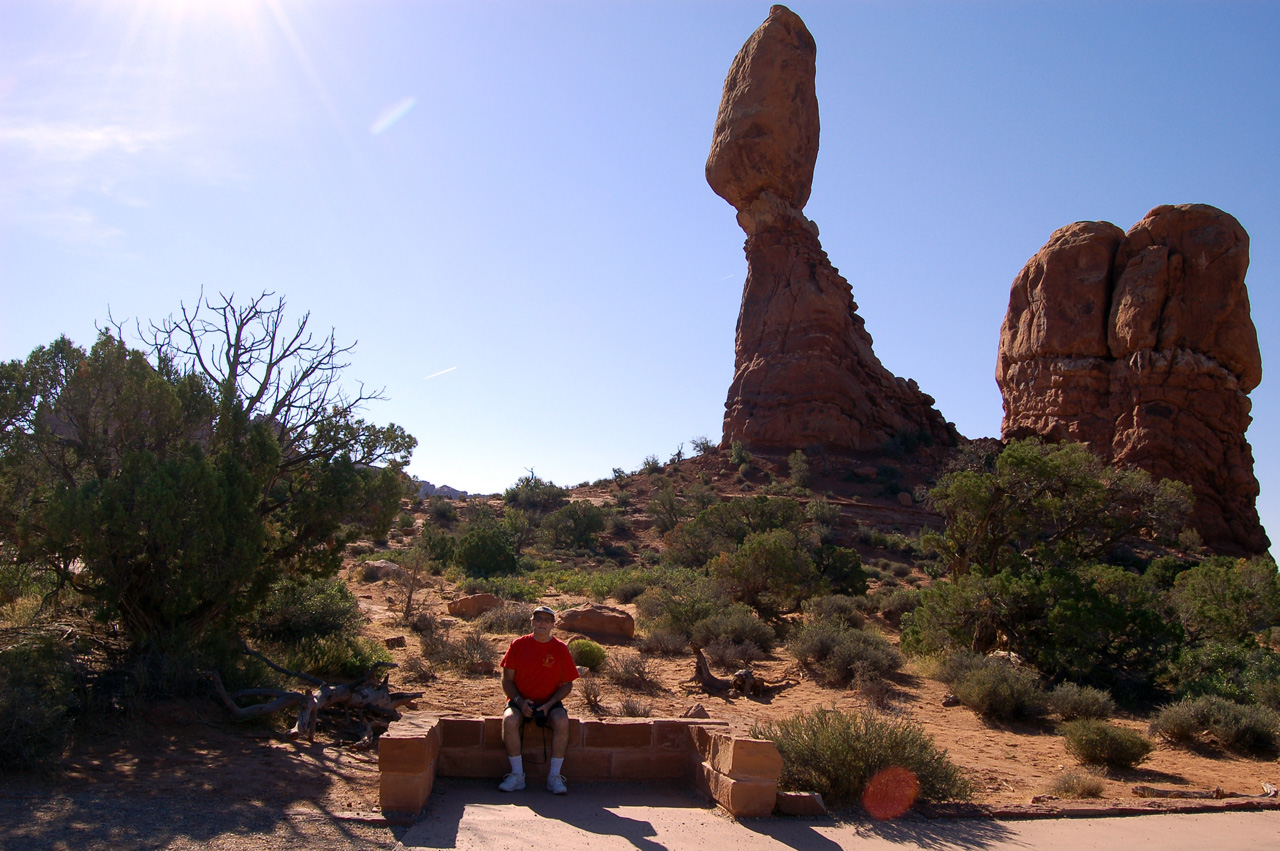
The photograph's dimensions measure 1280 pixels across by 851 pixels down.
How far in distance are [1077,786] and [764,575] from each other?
34.1 feet

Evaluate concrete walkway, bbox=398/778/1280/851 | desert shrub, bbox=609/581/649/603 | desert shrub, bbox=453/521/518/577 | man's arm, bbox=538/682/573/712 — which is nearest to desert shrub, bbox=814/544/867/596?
desert shrub, bbox=609/581/649/603

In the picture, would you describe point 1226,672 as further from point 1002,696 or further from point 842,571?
point 842,571

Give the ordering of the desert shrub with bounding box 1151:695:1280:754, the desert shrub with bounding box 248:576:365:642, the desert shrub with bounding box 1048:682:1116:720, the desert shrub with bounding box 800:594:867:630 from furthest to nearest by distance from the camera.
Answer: the desert shrub with bounding box 800:594:867:630
the desert shrub with bounding box 248:576:365:642
the desert shrub with bounding box 1048:682:1116:720
the desert shrub with bounding box 1151:695:1280:754

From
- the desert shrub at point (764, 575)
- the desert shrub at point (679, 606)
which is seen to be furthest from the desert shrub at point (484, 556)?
the desert shrub at point (764, 575)

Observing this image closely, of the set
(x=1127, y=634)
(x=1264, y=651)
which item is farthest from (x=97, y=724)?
(x=1264, y=651)

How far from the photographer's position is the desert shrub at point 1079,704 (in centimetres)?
990

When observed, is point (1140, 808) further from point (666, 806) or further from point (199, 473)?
point (199, 473)

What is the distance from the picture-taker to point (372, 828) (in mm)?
5086

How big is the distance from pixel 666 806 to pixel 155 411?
267 inches

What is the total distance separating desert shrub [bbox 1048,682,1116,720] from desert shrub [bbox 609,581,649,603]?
10.5m

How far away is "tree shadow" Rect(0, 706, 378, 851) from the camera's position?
15.4ft

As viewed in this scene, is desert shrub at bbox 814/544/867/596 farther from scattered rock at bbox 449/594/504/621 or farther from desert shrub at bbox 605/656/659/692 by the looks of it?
desert shrub at bbox 605/656/659/692

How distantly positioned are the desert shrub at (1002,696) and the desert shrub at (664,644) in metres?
4.71

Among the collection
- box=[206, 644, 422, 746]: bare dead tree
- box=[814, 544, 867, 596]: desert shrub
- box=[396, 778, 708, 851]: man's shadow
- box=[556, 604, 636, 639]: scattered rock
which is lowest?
box=[396, 778, 708, 851]: man's shadow
